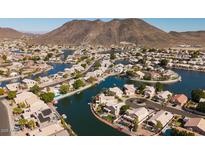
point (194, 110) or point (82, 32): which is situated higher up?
point (82, 32)

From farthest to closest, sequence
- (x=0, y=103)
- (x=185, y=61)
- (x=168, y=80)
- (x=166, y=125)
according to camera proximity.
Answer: (x=185, y=61)
(x=168, y=80)
(x=0, y=103)
(x=166, y=125)

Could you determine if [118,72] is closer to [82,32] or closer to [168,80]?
[168,80]

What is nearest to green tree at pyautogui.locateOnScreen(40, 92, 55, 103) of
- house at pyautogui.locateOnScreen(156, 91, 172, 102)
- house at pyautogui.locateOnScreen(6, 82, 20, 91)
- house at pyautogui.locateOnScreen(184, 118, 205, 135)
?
house at pyautogui.locateOnScreen(6, 82, 20, 91)

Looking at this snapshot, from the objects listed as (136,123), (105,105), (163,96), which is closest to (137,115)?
(136,123)

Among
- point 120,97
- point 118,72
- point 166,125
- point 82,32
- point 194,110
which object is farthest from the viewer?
point 82,32

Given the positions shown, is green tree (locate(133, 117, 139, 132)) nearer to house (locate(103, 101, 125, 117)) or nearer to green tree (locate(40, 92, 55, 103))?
house (locate(103, 101, 125, 117))

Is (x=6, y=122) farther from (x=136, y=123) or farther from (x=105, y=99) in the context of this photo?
(x=136, y=123)

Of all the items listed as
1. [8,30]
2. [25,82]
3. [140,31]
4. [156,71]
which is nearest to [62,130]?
[25,82]
